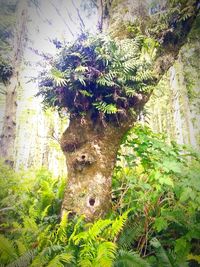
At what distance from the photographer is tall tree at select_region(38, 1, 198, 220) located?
10.7 feet

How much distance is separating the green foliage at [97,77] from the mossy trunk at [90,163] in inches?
9.8

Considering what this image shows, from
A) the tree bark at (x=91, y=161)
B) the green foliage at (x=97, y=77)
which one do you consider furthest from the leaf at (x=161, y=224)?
the green foliage at (x=97, y=77)

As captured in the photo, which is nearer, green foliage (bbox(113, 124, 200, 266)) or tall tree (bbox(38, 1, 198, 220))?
green foliage (bbox(113, 124, 200, 266))

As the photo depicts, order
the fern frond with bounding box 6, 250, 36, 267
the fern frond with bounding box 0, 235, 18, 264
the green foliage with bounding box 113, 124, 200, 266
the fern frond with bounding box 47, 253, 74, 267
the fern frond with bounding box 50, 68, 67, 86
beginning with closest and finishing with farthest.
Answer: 1. the fern frond with bounding box 47, 253, 74, 267
2. the fern frond with bounding box 6, 250, 36, 267
3. the fern frond with bounding box 0, 235, 18, 264
4. the green foliage with bounding box 113, 124, 200, 266
5. the fern frond with bounding box 50, 68, 67, 86

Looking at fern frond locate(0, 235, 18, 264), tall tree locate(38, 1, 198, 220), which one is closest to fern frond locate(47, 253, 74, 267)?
fern frond locate(0, 235, 18, 264)

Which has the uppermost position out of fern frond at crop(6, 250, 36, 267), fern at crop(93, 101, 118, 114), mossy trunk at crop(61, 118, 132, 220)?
fern at crop(93, 101, 118, 114)

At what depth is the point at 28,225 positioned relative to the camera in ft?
9.97

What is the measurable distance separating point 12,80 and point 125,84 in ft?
19.5

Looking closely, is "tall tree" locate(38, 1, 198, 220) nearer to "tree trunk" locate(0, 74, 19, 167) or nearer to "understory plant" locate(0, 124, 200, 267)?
"understory plant" locate(0, 124, 200, 267)

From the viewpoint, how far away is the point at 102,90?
3393 millimetres

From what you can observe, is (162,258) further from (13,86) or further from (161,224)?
(13,86)

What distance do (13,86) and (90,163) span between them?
5.92 m

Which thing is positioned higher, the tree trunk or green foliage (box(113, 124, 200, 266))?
the tree trunk

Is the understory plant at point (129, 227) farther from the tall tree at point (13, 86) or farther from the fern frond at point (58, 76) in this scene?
the tall tree at point (13, 86)
